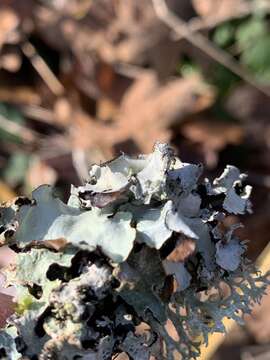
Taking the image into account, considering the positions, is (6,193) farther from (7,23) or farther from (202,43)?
(202,43)

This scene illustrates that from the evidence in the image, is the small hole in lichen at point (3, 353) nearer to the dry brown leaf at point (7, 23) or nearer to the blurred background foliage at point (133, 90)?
the blurred background foliage at point (133, 90)

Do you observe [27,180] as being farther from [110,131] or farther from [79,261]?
[79,261]

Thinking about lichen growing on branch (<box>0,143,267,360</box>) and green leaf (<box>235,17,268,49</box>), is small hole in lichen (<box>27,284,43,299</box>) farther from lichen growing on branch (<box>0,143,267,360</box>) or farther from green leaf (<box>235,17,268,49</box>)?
green leaf (<box>235,17,268,49</box>)

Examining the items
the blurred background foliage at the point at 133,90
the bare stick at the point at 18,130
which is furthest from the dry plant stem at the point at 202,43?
the bare stick at the point at 18,130

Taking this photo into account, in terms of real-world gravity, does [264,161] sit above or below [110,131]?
below

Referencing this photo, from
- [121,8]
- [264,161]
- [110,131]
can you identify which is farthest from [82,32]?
[264,161]

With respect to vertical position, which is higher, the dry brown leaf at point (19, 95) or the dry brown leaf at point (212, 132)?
the dry brown leaf at point (19, 95)

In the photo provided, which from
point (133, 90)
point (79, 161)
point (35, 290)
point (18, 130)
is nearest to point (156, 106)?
point (133, 90)
